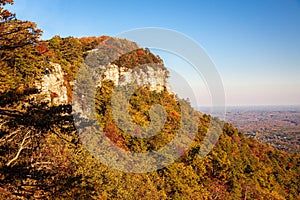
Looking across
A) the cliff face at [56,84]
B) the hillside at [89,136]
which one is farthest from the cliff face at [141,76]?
the cliff face at [56,84]

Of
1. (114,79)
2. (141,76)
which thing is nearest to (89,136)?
(114,79)

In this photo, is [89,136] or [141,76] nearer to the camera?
[89,136]

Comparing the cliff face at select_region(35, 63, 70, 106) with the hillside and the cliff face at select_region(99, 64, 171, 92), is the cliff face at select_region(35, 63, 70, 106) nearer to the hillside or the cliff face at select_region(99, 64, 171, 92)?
the hillside

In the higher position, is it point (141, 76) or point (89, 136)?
point (141, 76)

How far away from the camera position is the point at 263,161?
66125mm

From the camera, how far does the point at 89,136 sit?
23.8 m

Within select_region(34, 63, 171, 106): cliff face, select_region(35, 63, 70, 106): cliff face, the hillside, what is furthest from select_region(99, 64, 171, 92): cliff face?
select_region(35, 63, 70, 106): cliff face

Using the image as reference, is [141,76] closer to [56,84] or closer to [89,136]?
[56,84]

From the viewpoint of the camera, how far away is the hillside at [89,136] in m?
7.04

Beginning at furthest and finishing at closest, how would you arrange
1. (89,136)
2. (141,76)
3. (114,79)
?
(141,76), (114,79), (89,136)

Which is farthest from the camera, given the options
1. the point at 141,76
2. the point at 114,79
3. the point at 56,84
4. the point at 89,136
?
the point at 141,76

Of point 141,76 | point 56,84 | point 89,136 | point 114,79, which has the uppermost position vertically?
point 141,76

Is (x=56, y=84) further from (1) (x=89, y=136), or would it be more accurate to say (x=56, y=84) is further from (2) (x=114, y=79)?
(2) (x=114, y=79)

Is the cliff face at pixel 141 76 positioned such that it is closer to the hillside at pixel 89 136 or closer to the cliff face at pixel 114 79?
the cliff face at pixel 114 79
